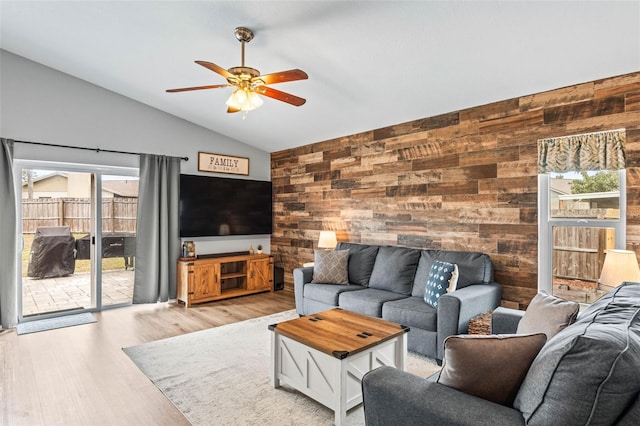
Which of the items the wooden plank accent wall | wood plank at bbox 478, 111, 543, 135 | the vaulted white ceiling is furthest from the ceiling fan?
wood plank at bbox 478, 111, 543, 135

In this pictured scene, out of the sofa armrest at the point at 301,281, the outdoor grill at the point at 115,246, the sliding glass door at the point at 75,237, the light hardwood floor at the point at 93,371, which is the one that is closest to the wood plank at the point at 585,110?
the sofa armrest at the point at 301,281

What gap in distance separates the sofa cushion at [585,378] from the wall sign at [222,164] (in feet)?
17.5

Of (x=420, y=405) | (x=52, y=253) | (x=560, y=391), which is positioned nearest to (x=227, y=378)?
(x=420, y=405)

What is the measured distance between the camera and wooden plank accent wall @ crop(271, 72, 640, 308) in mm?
3105

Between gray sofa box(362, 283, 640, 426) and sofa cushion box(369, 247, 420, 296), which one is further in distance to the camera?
sofa cushion box(369, 247, 420, 296)

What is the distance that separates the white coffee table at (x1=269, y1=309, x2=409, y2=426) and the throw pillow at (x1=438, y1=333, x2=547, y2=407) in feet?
3.18

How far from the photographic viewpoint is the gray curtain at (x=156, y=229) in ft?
16.7

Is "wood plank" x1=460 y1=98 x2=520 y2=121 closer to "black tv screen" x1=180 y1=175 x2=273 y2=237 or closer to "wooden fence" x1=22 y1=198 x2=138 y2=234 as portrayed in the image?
"black tv screen" x1=180 y1=175 x2=273 y2=237

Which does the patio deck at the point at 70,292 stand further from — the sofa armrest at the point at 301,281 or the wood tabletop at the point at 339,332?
the wood tabletop at the point at 339,332

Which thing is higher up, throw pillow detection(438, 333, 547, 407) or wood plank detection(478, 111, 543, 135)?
wood plank detection(478, 111, 543, 135)

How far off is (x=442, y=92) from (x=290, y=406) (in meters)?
3.17

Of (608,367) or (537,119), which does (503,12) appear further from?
(608,367)

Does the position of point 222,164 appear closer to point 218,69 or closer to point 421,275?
point 218,69

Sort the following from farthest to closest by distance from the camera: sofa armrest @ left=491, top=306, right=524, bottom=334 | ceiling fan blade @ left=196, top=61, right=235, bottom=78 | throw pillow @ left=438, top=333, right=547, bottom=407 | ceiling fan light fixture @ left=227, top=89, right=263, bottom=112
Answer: ceiling fan light fixture @ left=227, top=89, right=263, bottom=112
ceiling fan blade @ left=196, top=61, right=235, bottom=78
sofa armrest @ left=491, top=306, right=524, bottom=334
throw pillow @ left=438, top=333, right=547, bottom=407
